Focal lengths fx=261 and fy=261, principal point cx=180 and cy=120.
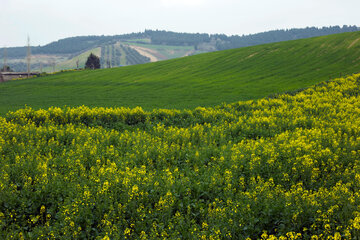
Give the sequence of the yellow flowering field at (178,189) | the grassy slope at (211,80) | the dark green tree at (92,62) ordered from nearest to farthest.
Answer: the yellow flowering field at (178,189), the grassy slope at (211,80), the dark green tree at (92,62)

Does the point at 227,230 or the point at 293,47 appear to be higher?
the point at 293,47

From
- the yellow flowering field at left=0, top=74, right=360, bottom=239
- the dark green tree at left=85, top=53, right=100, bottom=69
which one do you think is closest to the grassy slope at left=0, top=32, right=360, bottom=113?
the yellow flowering field at left=0, top=74, right=360, bottom=239

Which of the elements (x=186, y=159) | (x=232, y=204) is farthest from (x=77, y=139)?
(x=232, y=204)

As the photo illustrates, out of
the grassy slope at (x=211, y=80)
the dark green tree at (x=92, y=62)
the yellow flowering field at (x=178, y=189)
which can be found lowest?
the yellow flowering field at (x=178, y=189)

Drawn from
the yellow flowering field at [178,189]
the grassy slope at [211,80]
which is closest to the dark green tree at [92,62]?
the grassy slope at [211,80]

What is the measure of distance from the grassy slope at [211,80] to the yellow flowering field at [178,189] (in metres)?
15.8

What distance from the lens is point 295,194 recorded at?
22.6 ft

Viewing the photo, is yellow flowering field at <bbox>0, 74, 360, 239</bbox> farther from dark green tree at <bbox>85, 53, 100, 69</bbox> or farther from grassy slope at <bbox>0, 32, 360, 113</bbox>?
dark green tree at <bbox>85, 53, 100, 69</bbox>

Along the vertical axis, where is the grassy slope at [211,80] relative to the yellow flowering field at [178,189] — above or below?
above

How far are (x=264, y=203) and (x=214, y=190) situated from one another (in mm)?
1620

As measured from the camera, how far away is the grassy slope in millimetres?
31469

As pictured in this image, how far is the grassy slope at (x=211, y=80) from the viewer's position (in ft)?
→ 103

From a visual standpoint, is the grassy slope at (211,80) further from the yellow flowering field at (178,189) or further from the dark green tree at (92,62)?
the dark green tree at (92,62)

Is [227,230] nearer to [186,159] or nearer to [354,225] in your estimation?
[354,225]
